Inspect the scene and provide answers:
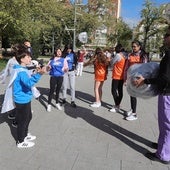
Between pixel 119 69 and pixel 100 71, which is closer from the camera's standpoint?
pixel 119 69

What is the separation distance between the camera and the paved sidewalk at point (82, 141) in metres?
4.38

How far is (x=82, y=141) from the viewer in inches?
210

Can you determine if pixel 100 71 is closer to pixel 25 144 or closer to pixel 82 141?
pixel 82 141

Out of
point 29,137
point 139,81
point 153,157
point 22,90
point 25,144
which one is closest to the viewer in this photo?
point 139,81

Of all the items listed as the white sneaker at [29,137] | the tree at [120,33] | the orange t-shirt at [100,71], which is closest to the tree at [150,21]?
the tree at [120,33]

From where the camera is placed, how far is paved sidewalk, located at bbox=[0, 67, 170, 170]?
4375mm

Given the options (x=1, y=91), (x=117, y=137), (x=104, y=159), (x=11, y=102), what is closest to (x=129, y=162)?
(x=104, y=159)

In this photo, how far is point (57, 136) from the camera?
555 centimetres

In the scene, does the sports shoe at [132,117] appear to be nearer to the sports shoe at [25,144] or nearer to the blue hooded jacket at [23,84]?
the sports shoe at [25,144]

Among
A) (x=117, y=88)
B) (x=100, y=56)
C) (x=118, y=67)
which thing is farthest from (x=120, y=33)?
(x=118, y=67)

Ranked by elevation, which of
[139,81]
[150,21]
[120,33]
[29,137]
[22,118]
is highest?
[150,21]

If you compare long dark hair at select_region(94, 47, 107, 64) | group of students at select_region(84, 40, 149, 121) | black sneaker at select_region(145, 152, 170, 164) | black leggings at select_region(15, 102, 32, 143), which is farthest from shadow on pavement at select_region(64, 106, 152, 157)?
black leggings at select_region(15, 102, 32, 143)

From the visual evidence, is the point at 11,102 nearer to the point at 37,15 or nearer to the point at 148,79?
the point at 148,79

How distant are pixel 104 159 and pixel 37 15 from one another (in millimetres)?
21813
